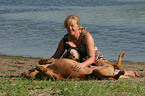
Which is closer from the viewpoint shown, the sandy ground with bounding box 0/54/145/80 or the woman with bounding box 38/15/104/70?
the woman with bounding box 38/15/104/70

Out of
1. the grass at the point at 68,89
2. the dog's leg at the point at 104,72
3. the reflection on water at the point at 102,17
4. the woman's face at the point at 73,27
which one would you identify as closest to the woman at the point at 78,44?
the woman's face at the point at 73,27

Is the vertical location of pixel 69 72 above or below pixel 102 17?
above

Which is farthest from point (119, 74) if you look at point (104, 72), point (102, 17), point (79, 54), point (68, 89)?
point (102, 17)

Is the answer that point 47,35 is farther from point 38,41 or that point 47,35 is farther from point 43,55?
point 43,55

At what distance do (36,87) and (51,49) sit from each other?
6710mm

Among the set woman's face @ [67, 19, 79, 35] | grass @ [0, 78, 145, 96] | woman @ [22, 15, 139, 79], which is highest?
woman's face @ [67, 19, 79, 35]

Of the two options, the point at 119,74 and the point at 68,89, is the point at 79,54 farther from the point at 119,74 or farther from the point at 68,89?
the point at 68,89

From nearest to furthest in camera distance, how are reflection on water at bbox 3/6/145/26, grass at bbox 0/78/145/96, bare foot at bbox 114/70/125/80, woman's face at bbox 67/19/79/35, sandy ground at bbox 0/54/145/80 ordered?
grass at bbox 0/78/145/96
bare foot at bbox 114/70/125/80
woman's face at bbox 67/19/79/35
sandy ground at bbox 0/54/145/80
reflection on water at bbox 3/6/145/26

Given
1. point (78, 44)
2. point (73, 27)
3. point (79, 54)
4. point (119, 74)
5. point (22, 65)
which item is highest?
point (73, 27)

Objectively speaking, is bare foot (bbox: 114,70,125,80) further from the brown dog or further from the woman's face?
the woman's face

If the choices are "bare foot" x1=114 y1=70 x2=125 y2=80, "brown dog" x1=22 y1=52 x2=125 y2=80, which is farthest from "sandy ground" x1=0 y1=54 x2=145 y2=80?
"brown dog" x1=22 y1=52 x2=125 y2=80

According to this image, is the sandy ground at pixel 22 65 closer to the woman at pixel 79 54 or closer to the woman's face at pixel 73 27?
the woman at pixel 79 54

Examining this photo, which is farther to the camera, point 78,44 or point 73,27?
point 78,44

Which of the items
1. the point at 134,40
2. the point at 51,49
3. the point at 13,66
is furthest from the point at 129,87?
the point at 134,40
